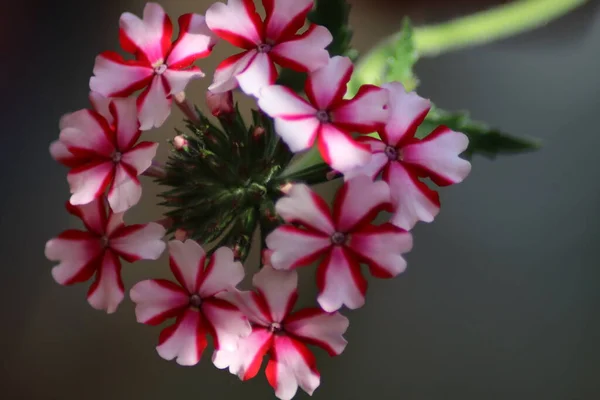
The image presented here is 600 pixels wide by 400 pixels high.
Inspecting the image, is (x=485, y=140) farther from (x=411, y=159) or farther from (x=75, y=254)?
(x=75, y=254)

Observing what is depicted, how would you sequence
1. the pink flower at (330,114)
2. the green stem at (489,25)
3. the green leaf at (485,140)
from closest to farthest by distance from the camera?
the pink flower at (330,114), the green leaf at (485,140), the green stem at (489,25)

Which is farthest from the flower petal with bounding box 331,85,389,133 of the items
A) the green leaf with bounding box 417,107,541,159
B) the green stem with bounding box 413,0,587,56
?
the green stem with bounding box 413,0,587,56

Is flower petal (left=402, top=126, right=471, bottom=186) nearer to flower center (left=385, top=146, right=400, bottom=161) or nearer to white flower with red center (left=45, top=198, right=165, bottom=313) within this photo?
flower center (left=385, top=146, right=400, bottom=161)

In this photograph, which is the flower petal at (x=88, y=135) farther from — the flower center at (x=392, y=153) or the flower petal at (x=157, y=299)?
the flower center at (x=392, y=153)

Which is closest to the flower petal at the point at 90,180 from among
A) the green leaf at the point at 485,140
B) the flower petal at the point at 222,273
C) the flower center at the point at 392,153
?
the flower petal at the point at 222,273

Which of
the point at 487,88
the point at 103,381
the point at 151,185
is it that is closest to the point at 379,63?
the point at 487,88

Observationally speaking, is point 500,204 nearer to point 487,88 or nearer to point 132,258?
point 487,88
